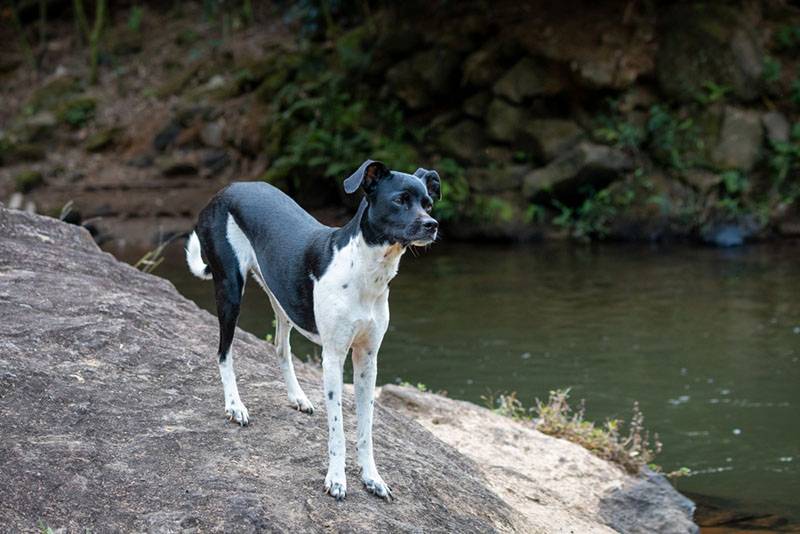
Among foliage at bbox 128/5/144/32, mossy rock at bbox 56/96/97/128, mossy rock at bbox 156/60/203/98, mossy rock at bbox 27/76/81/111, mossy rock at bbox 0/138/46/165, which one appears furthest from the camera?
foliage at bbox 128/5/144/32

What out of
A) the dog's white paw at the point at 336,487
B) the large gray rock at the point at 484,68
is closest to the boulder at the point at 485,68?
the large gray rock at the point at 484,68

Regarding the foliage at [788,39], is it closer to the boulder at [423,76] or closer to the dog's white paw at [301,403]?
the boulder at [423,76]

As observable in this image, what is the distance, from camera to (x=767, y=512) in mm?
8211

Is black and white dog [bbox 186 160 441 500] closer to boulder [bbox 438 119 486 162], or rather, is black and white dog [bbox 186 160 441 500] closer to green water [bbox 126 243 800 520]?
green water [bbox 126 243 800 520]

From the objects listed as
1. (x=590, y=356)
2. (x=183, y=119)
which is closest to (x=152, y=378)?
(x=590, y=356)

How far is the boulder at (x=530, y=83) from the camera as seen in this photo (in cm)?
2134

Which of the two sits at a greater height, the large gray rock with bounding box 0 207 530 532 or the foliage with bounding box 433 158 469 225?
the large gray rock with bounding box 0 207 530 532

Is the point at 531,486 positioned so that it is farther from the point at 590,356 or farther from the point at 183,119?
the point at 183,119

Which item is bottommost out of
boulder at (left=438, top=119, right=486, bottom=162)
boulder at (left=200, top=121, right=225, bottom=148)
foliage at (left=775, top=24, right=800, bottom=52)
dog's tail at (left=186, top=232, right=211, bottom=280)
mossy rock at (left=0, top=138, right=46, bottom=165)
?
mossy rock at (left=0, top=138, right=46, bottom=165)

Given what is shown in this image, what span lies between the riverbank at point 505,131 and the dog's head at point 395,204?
51.7 ft

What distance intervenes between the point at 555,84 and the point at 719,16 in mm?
3503

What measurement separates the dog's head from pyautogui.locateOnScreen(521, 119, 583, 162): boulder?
16.4m

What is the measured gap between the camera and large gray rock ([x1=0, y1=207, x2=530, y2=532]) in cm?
466

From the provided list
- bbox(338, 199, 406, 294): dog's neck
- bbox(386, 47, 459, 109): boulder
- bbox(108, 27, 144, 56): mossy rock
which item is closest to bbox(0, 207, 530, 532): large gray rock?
bbox(338, 199, 406, 294): dog's neck
